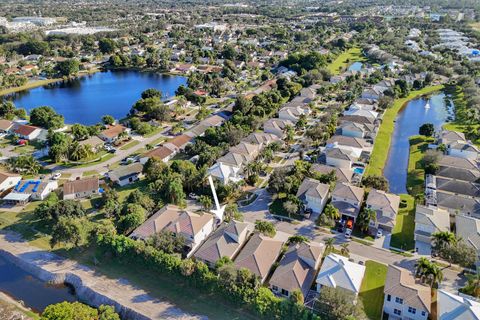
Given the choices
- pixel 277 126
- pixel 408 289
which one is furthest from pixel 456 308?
pixel 277 126

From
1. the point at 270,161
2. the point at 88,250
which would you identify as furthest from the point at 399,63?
the point at 88,250

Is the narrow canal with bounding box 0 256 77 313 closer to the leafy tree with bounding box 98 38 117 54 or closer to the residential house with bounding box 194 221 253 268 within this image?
the residential house with bounding box 194 221 253 268

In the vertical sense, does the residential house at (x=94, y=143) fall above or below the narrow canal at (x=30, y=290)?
above

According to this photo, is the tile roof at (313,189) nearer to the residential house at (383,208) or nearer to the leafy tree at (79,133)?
the residential house at (383,208)

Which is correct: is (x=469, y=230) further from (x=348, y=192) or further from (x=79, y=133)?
(x=79, y=133)

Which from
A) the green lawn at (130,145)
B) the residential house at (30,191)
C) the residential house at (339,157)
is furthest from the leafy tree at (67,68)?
the residential house at (339,157)

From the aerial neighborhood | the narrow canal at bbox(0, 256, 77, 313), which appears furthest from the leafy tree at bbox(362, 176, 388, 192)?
the narrow canal at bbox(0, 256, 77, 313)

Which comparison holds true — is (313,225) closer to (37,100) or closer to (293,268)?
(293,268)
